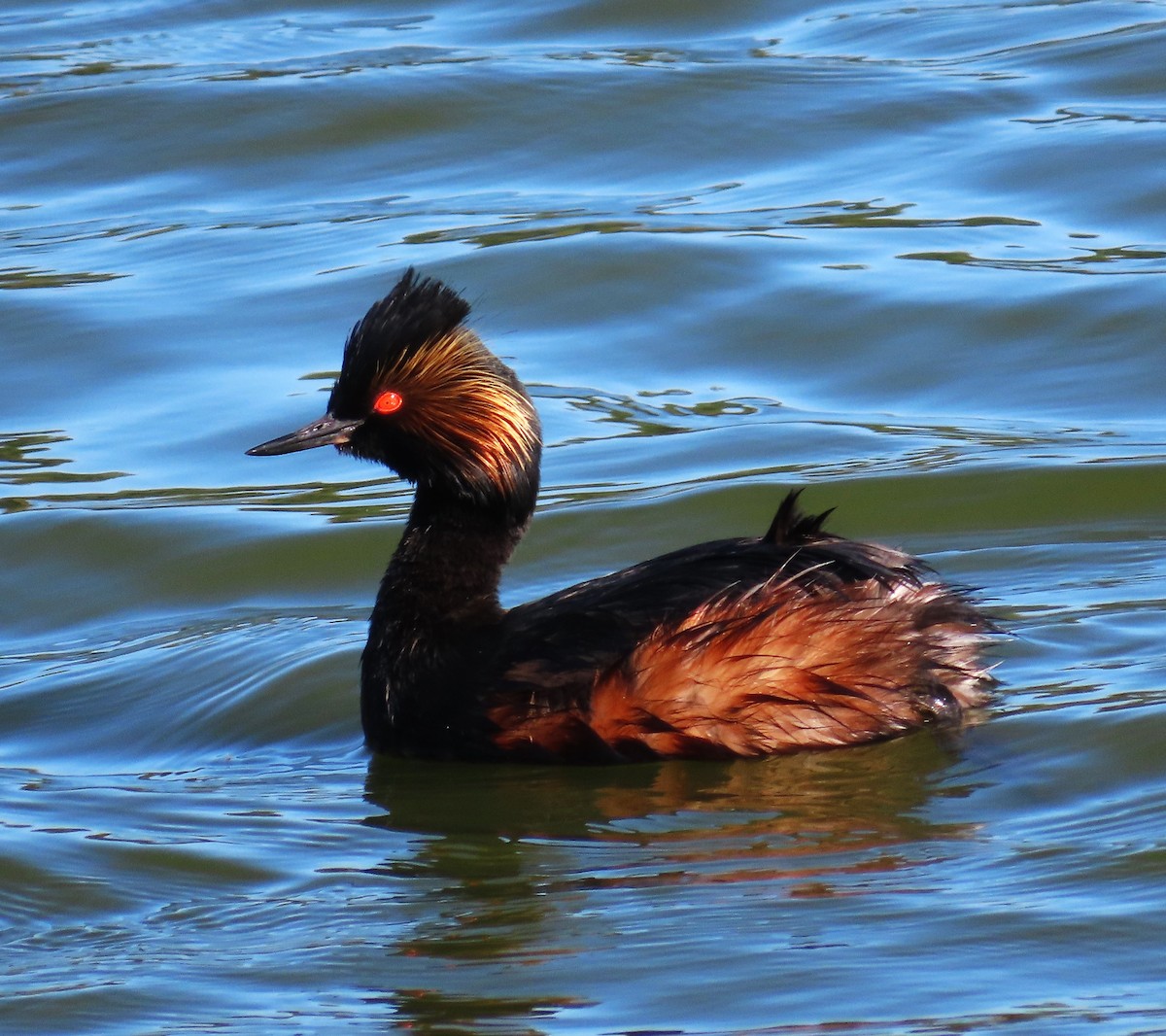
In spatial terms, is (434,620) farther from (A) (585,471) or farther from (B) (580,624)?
(A) (585,471)

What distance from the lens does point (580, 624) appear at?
20.7 feet

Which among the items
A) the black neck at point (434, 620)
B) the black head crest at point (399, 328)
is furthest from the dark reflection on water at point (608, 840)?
the black head crest at point (399, 328)

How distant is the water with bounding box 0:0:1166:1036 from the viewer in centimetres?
490

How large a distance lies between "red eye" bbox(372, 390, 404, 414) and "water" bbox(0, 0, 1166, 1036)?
1.00 meters

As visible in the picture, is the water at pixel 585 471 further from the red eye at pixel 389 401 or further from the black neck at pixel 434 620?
the red eye at pixel 389 401

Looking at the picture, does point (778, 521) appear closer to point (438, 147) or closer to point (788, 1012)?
point (788, 1012)

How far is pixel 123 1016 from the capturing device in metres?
4.70

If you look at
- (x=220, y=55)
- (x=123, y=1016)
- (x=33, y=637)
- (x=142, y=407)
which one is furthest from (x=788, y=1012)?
(x=220, y=55)

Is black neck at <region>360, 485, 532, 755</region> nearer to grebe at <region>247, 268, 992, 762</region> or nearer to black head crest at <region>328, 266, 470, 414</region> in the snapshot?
grebe at <region>247, 268, 992, 762</region>

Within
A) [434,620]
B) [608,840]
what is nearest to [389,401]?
[434,620]

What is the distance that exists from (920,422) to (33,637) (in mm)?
3752

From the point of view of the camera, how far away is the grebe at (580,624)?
6.20 m

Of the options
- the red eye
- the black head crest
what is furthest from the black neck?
the black head crest

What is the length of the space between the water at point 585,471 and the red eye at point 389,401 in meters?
1.00
